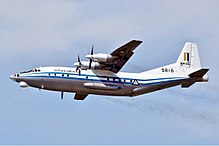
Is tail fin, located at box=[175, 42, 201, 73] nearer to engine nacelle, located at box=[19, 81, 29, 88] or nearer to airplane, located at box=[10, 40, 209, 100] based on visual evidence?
airplane, located at box=[10, 40, 209, 100]

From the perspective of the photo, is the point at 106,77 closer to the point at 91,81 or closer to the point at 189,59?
the point at 91,81

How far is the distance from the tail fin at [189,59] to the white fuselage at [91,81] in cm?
243

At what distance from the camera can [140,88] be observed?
47.5 m

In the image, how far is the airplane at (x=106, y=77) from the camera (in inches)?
1817

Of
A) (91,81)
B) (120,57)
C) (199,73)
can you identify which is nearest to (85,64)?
(91,81)

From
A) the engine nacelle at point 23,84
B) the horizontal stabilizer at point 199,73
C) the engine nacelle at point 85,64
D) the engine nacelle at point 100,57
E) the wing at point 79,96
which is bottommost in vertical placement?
the wing at point 79,96

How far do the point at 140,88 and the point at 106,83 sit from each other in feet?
8.68

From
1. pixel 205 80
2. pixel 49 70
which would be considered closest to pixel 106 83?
pixel 49 70

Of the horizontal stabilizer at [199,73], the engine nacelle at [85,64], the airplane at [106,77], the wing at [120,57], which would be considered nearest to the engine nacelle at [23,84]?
the airplane at [106,77]

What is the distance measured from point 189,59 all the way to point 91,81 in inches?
363

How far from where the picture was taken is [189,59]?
5106cm

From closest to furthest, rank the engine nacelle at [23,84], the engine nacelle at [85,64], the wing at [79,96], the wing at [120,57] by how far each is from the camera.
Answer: the wing at [120,57] < the engine nacelle at [23,84] < the engine nacelle at [85,64] < the wing at [79,96]

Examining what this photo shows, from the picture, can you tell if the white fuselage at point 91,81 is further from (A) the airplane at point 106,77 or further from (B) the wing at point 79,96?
(B) the wing at point 79,96

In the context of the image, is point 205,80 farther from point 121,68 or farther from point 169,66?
point 121,68
